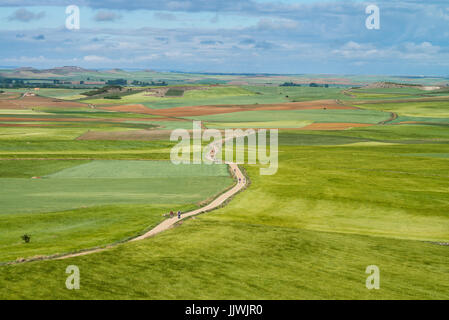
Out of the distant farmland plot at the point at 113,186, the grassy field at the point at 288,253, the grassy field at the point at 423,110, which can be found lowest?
the grassy field at the point at 288,253

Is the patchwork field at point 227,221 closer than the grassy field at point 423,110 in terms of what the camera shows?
Yes

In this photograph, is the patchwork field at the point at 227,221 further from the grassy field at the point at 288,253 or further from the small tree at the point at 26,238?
the small tree at the point at 26,238

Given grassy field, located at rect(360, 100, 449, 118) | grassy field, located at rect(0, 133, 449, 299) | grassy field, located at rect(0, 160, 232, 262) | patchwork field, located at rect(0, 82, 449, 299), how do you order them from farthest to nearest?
1. grassy field, located at rect(360, 100, 449, 118)
2. grassy field, located at rect(0, 160, 232, 262)
3. patchwork field, located at rect(0, 82, 449, 299)
4. grassy field, located at rect(0, 133, 449, 299)

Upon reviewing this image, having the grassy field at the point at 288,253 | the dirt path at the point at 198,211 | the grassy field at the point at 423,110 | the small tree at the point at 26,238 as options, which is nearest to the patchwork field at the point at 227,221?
the grassy field at the point at 288,253

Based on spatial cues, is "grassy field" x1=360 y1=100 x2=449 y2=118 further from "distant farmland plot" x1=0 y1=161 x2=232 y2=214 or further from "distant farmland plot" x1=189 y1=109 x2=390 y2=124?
"distant farmland plot" x1=0 y1=161 x2=232 y2=214

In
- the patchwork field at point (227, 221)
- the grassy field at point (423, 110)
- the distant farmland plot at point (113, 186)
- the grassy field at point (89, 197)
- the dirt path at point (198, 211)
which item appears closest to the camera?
the patchwork field at point (227, 221)

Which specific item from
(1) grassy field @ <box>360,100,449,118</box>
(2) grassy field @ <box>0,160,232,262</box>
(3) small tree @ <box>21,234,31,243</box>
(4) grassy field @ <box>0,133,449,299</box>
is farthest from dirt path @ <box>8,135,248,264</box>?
(1) grassy field @ <box>360,100,449,118</box>

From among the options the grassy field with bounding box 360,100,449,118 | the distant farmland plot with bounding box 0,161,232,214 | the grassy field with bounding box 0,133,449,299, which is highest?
the grassy field with bounding box 360,100,449,118
